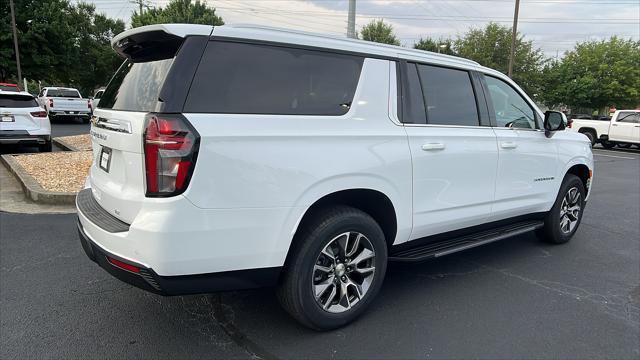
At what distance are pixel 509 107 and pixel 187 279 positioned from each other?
3.49 m

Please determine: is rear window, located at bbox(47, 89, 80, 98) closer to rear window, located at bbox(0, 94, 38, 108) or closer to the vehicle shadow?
rear window, located at bbox(0, 94, 38, 108)

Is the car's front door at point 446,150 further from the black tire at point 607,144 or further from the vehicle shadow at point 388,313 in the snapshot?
the black tire at point 607,144

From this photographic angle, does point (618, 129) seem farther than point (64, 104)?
No

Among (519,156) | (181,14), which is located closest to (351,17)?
(519,156)

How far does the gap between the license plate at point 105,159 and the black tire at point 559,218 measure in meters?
4.47

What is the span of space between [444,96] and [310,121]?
1494mm

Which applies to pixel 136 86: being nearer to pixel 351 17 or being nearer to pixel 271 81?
pixel 271 81

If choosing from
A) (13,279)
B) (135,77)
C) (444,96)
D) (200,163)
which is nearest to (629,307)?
(444,96)

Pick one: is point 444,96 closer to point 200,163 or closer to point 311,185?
point 311,185

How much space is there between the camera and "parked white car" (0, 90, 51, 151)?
9875 mm

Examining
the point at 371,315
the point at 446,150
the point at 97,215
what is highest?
the point at 446,150

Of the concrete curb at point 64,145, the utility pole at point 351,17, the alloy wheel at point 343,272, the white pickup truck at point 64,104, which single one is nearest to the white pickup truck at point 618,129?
the utility pole at point 351,17

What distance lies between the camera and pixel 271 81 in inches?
106

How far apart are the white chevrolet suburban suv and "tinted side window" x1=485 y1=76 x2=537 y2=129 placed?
472mm
